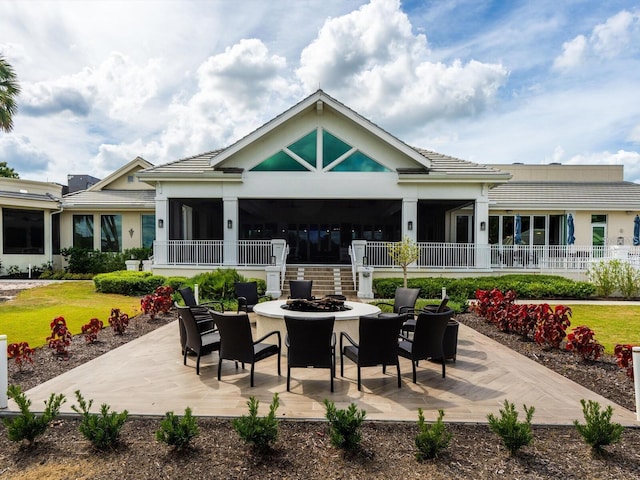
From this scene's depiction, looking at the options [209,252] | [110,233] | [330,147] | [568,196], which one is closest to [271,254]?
[209,252]

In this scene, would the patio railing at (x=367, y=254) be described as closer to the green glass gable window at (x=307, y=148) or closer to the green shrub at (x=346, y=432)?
the green glass gable window at (x=307, y=148)

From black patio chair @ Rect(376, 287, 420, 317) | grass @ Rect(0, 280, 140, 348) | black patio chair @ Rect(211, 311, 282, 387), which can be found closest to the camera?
black patio chair @ Rect(211, 311, 282, 387)

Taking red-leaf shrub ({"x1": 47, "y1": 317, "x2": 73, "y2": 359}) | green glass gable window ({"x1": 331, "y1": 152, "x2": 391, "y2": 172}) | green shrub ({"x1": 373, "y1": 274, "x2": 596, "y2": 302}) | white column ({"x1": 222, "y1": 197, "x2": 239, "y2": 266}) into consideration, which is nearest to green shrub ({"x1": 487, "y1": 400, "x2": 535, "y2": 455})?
red-leaf shrub ({"x1": 47, "y1": 317, "x2": 73, "y2": 359})

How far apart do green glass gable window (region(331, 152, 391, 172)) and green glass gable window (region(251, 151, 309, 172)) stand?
1573mm

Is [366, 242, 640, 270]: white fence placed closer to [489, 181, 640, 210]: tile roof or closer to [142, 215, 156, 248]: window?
[489, 181, 640, 210]: tile roof

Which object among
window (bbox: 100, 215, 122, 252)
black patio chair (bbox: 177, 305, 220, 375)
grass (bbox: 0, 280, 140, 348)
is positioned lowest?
grass (bbox: 0, 280, 140, 348)

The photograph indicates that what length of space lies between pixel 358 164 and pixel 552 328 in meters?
10.8

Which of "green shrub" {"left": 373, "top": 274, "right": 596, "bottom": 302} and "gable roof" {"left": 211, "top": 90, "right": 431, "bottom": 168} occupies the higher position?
"gable roof" {"left": 211, "top": 90, "right": 431, "bottom": 168}

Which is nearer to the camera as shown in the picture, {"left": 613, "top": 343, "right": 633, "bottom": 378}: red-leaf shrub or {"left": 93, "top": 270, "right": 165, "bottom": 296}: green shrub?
{"left": 613, "top": 343, "right": 633, "bottom": 378}: red-leaf shrub

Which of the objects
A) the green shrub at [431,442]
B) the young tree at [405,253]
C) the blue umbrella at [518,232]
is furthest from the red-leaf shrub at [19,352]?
the blue umbrella at [518,232]

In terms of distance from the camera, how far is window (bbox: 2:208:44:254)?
65.9 feet

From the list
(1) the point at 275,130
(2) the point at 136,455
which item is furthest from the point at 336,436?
(1) the point at 275,130

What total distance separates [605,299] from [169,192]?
58.7ft

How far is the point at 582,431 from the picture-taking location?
3.68 meters
